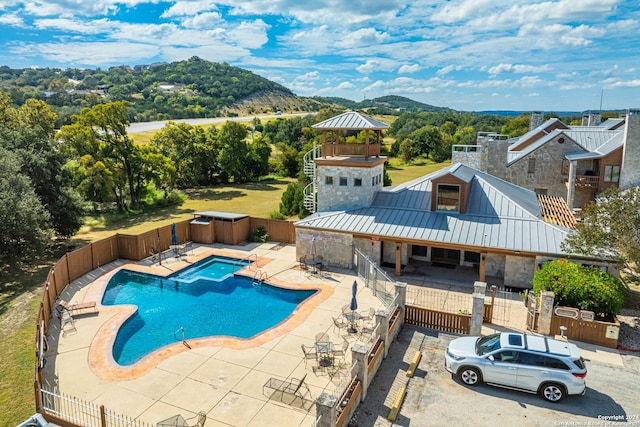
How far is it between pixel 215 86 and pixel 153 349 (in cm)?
17029

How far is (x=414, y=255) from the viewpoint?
84.2ft

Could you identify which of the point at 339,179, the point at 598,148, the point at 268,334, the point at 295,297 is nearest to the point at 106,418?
the point at 268,334

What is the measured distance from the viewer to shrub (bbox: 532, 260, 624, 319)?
15.9 meters

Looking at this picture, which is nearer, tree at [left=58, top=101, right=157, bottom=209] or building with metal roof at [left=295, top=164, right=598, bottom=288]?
building with metal roof at [left=295, top=164, right=598, bottom=288]

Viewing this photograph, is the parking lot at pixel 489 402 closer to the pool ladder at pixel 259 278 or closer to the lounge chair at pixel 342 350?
the lounge chair at pixel 342 350

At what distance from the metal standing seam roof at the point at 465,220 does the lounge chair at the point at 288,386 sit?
36.3ft

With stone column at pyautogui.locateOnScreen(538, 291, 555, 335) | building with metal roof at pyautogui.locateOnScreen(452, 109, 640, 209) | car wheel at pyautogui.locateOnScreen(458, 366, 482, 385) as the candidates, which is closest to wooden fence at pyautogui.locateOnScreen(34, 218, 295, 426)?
car wheel at pyautogui.locateOnScreen(458, 366, 482, 385)

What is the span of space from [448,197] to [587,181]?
14.5 metres

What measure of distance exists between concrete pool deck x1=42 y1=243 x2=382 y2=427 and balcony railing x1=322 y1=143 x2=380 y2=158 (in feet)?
32.6

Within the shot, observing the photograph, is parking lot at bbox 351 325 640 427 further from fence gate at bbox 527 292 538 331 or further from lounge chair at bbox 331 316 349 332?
lounge chair at bbox 331 316 349 332

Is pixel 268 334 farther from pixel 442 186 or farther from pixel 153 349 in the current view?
pixel 442 186

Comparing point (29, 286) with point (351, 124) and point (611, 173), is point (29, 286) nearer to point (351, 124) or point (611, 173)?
point (351, 124)

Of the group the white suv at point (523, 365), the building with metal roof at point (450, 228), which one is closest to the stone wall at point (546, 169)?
the building with metal roof at point (450, 228)

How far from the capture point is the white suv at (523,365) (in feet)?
39.7
